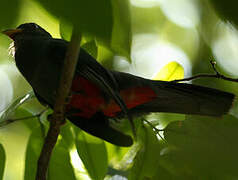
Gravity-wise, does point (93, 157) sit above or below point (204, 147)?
below

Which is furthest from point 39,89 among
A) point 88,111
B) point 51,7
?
point 51,7

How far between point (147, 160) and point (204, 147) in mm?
551

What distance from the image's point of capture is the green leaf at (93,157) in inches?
81.2

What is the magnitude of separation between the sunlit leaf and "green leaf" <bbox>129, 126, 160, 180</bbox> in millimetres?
640

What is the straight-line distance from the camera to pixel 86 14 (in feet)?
1.65

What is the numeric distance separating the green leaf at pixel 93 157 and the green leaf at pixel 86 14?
63.0 inches

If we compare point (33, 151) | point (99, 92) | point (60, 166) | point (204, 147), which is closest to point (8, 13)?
point (204, 147)

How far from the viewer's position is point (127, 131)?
98.6 inches

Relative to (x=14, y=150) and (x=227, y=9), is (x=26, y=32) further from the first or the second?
(x=227, y=9)

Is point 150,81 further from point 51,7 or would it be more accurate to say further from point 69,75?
point 51,7

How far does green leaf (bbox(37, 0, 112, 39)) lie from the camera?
1.66 feet

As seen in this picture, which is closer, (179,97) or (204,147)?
(204,147)

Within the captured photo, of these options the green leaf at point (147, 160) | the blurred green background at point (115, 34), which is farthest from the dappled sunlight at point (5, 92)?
the green leaf at point (147, 160)

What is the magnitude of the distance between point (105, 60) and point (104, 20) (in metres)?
1.54
